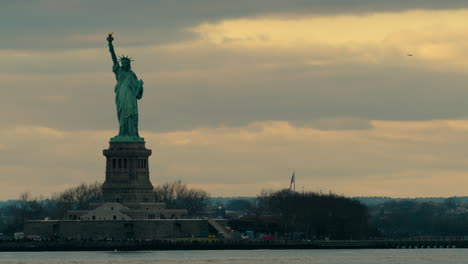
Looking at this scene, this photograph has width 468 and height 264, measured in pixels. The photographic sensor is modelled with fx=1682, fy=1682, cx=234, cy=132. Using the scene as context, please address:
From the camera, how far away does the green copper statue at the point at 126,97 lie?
167 m

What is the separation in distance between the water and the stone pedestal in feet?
37.7

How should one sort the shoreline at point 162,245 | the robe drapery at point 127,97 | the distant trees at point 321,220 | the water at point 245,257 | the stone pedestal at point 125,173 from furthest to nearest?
the distant trees at point 321,220, the robe drapery at point 127,97, the stone pedestal at point 125,173, the shoreline at point 162,245, the water at point 245,257

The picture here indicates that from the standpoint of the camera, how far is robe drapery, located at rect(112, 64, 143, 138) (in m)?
Answer: 167

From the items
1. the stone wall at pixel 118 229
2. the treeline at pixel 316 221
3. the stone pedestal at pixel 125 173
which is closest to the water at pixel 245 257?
the stone wall at pixel 118 229

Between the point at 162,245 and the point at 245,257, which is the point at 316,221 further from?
the point at 245,257

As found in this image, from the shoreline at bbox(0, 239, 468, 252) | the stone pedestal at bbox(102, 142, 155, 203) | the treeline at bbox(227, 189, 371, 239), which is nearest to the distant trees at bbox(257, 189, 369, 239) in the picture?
the treeline at bbox(227, 189, 371, 239)

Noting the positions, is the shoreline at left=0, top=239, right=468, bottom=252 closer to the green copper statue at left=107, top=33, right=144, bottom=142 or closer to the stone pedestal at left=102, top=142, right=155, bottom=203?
the stone pedestal at left=102, top=142, right=155, bottom=203

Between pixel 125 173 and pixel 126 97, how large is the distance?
297 inches

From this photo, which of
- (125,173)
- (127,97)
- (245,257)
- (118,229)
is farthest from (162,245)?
→ (245,257)

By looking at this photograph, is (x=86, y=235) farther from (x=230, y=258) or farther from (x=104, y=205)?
(x=230, y=258)

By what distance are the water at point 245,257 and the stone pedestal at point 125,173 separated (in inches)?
453

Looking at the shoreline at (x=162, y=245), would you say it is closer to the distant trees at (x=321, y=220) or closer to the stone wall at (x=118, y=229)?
the stone wall at (x=118, y=229)

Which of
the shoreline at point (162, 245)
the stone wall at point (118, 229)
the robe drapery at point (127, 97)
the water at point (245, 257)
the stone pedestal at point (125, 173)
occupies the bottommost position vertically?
the water at point (245, 257)

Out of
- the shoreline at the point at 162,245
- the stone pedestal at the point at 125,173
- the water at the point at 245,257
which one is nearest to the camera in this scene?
the water at the point at 245,257
